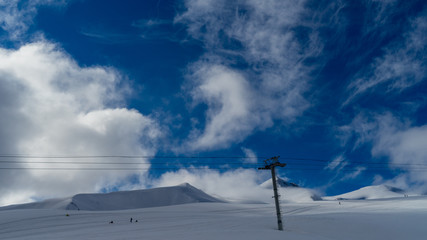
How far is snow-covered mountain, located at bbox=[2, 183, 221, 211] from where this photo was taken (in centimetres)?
11725

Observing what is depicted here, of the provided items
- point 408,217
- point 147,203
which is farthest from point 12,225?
point 147,203

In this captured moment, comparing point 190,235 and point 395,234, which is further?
point 395,234

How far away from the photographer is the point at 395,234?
32125 millimetres

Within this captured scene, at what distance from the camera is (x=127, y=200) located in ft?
457

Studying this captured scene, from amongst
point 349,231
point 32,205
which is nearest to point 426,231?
point 349,231

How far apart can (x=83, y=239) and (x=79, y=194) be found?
386 feet

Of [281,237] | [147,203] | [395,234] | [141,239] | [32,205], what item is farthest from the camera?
[147,203]

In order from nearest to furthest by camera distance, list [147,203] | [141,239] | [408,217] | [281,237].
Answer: [141,239] < [281,237] < [408,217] < [147,203]

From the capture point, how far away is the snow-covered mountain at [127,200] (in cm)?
11725

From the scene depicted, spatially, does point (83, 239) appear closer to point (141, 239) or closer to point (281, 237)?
point (141, 239)

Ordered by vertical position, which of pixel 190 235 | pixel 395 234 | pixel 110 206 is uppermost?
pixel 110 206

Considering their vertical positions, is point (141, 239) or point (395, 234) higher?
point (141, 239)

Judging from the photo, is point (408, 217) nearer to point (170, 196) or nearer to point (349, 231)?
point (349, 231)

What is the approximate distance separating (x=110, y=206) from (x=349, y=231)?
121m
